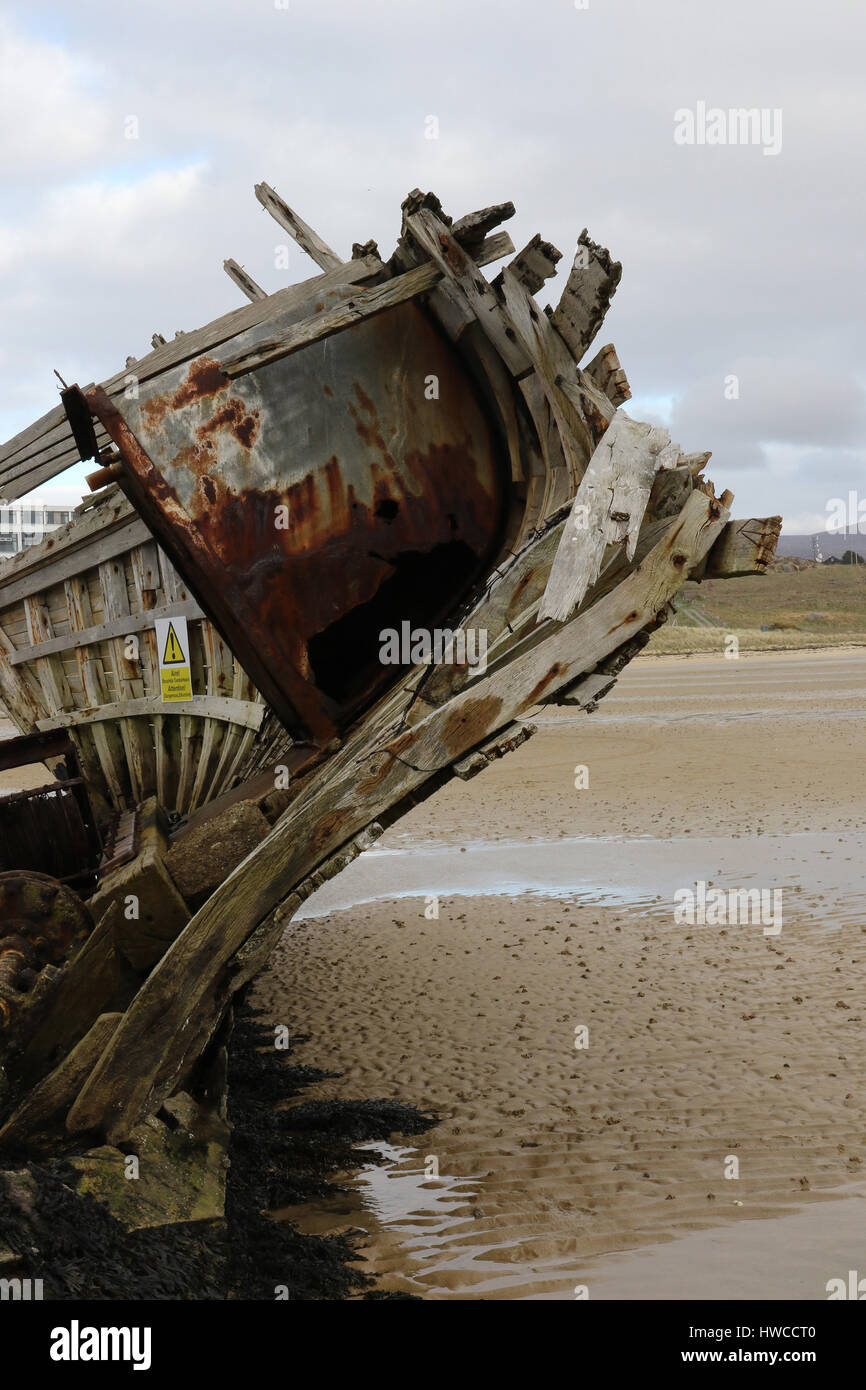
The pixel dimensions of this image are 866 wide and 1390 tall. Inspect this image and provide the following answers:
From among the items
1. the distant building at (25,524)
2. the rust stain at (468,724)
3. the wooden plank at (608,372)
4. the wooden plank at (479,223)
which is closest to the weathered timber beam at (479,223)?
the wooden plank at (479,223)

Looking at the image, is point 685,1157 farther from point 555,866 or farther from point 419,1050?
point 555,866

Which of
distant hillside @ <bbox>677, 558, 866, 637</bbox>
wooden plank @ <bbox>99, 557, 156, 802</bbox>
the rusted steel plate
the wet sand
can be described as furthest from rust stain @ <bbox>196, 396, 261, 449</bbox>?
distant hillside @ <bbox>677, 558, 866, 637</bbox>

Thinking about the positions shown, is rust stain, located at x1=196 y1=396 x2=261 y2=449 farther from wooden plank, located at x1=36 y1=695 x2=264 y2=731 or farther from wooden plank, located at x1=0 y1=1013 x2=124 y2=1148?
wooden plank, located at x1=0 y1=1013 x2=124 y2=1148

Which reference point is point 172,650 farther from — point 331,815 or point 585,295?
point 331,815

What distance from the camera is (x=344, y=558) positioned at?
18.3ft

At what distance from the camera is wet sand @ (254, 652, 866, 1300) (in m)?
4.18

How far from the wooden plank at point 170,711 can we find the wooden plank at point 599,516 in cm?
291

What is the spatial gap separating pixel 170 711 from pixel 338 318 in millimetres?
3367

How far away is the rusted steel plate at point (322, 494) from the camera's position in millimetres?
5059

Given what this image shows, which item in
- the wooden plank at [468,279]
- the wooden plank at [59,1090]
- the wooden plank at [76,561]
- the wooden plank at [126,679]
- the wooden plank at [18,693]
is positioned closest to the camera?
the wooden plank at [59,1090]

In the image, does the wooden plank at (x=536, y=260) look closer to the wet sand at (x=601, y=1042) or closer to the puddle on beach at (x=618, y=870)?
the wet sand at (x=601, y=1042)
